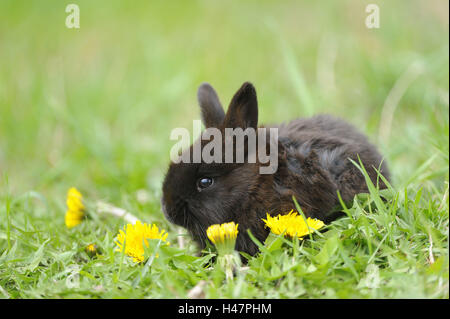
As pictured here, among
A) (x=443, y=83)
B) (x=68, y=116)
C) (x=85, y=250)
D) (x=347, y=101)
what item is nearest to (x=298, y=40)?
(x=347, y=101)

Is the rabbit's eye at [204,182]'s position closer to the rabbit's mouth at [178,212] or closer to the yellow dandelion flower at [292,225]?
the rabbit's mouth at [178,212]

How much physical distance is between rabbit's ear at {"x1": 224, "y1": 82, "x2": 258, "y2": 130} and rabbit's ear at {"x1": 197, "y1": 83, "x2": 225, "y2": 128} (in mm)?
219

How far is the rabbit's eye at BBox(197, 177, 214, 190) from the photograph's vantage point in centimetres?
311

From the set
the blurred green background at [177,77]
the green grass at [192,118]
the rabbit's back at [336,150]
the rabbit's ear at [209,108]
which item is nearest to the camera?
the green grass at [192,118]

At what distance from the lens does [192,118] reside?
6.05 m

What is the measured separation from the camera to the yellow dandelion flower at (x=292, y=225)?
2.73 meters

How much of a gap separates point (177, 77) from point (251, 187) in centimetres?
387

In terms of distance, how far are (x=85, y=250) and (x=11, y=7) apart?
6444 millimetres

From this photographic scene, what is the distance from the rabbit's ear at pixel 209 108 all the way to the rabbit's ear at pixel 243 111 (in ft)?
0.72

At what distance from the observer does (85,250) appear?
318 centimetres

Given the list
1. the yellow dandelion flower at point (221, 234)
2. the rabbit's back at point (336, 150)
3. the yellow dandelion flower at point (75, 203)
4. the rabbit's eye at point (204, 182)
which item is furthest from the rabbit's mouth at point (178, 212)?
the yellow dandelion flower at point (75, 203)

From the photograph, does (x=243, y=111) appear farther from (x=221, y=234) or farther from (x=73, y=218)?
(x=73, y=218)

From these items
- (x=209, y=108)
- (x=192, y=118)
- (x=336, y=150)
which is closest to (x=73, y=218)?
(x=209, y=108)

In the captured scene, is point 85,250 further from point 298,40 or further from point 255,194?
point 298,40
